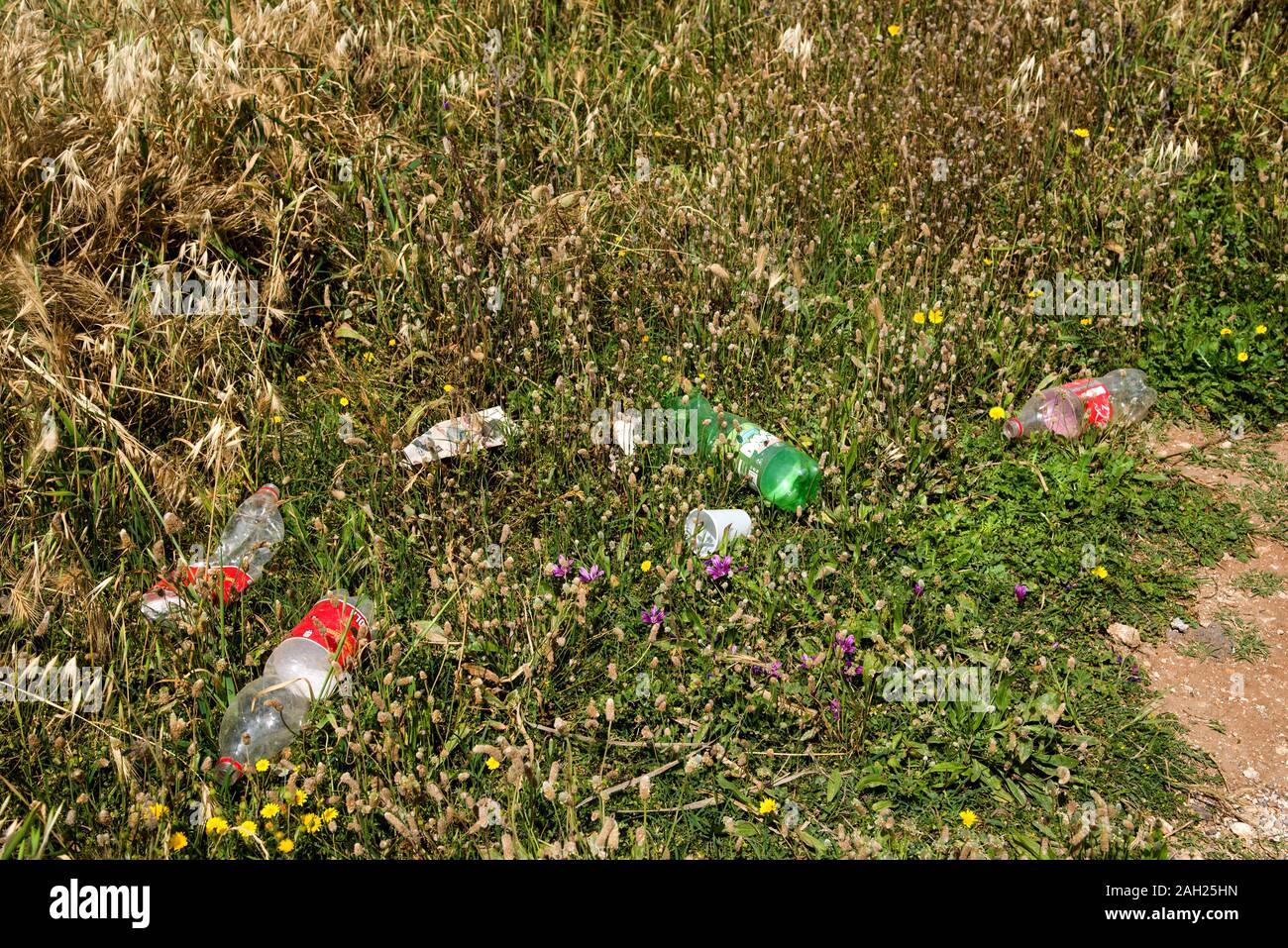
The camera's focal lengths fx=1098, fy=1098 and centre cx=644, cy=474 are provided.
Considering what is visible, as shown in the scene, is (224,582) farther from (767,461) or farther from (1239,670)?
(1239,670)

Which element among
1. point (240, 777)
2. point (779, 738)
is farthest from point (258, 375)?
point (779, 738)

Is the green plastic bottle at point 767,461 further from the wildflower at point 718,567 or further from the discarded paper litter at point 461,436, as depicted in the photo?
the discarded paper litter at point 461,436

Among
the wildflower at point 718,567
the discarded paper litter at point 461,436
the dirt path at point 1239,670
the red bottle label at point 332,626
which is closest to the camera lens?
the dirt path at point 1239,670

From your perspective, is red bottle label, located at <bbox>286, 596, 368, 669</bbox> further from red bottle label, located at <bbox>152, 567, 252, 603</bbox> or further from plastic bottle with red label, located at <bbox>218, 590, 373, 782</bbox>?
red bottle label, located at <bbox>152, 567, 252, 603</bbox>

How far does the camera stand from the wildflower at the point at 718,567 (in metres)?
3.68

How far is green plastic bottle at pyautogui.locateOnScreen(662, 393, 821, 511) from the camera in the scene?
4043mm

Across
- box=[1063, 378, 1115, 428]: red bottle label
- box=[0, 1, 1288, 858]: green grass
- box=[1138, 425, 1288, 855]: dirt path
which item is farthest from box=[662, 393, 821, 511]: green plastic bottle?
box=[1138, 425, 1288, 855]: dirt path

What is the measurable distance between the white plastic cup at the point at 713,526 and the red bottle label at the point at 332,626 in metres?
1.15

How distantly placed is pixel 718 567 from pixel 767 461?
603 mm

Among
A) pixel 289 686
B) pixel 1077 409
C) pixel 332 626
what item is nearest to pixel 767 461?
pixel 1077 409

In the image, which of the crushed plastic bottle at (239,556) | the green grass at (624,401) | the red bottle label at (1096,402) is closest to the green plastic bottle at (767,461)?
the green grass at (624,401)

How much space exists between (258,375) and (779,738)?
7.79 feet

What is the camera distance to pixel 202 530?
152 inches
